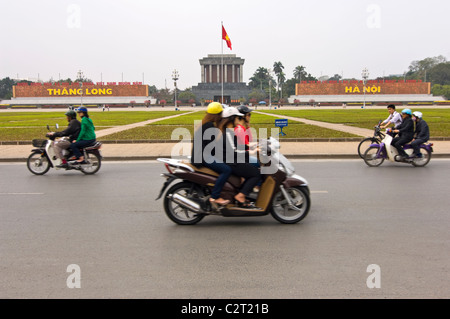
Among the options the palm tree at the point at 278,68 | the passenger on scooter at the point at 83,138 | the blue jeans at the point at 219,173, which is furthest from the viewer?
the palm tree at the point at 278,68

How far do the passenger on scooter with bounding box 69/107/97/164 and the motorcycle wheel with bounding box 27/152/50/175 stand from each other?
0.70m

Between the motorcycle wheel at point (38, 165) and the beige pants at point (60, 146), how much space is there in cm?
40

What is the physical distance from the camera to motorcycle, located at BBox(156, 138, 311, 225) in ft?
18.8

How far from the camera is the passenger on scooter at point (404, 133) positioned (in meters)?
11.0

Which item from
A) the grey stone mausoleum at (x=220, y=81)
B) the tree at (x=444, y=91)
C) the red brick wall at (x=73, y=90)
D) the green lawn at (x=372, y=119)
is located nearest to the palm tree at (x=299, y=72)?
the grey stone mausoleum at (x=220, y=81)

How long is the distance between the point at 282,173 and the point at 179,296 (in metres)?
2.54

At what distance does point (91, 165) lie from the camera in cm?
1054

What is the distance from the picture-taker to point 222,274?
4137 millimetres

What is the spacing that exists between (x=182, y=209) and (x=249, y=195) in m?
0.96

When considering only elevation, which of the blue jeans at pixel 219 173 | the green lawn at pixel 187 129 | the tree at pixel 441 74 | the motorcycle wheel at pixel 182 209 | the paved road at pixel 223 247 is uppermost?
the tree at pixel 441 74

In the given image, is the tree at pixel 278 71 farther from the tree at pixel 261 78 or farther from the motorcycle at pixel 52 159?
the motorcycle at pixel 52 159

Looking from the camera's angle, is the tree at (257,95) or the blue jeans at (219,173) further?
the tree at (257,95)

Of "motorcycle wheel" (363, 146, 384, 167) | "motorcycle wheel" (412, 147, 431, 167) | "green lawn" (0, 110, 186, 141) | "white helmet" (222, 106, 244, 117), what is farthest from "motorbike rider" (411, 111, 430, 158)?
"green lawn" (0, 110, 186, 141)
